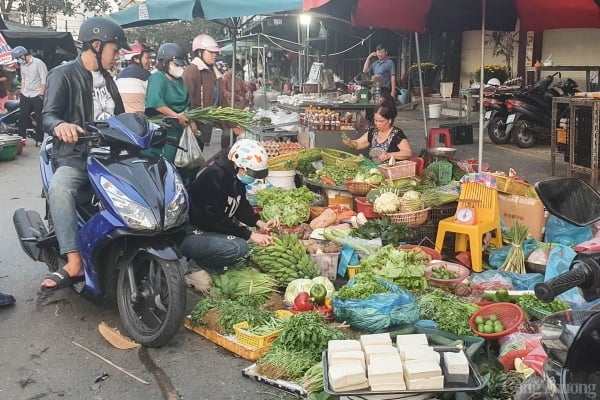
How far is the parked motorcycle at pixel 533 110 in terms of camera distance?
474 inches

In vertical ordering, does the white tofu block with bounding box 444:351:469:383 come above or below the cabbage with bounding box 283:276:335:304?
above

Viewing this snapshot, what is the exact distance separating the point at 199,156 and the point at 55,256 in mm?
2345

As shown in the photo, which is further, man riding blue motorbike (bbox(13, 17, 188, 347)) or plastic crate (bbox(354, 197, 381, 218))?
plastic crate (bbox(354, 197, 381, 218))

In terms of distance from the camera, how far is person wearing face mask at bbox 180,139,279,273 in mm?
5109

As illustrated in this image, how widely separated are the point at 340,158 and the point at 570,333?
6509mm

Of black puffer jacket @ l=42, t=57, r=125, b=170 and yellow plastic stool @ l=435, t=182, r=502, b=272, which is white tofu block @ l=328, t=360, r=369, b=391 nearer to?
black puffer jacket @ l=42, t=57, r=125, b=170

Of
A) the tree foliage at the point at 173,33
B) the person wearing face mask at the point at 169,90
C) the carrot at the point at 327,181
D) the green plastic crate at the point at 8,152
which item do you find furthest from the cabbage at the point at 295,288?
the tree foliage at the point at 173,33

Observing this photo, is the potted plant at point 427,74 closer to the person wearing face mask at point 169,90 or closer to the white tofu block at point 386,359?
the person wearing face mask at point 169,90

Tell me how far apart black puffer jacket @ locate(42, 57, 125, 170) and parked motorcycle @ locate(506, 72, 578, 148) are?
364 inches

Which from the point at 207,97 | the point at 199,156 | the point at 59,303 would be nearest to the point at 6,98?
the point at 207,97

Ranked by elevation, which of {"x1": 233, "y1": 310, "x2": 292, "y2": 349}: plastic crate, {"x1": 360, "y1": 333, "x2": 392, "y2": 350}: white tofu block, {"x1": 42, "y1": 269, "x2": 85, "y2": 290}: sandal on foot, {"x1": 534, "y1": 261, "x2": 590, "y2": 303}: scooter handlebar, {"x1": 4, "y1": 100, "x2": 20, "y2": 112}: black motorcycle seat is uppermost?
{"x1": 4, "y1": 100, "x2": 20, "y2": 112}: black motorcycle seat

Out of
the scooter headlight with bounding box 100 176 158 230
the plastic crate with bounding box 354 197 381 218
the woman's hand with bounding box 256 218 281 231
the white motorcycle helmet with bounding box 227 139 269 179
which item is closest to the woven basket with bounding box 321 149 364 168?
the plastic crate with bounding box 354 197 381 218

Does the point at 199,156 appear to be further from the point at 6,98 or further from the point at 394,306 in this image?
the point at 6,98

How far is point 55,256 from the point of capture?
5.21 metres
